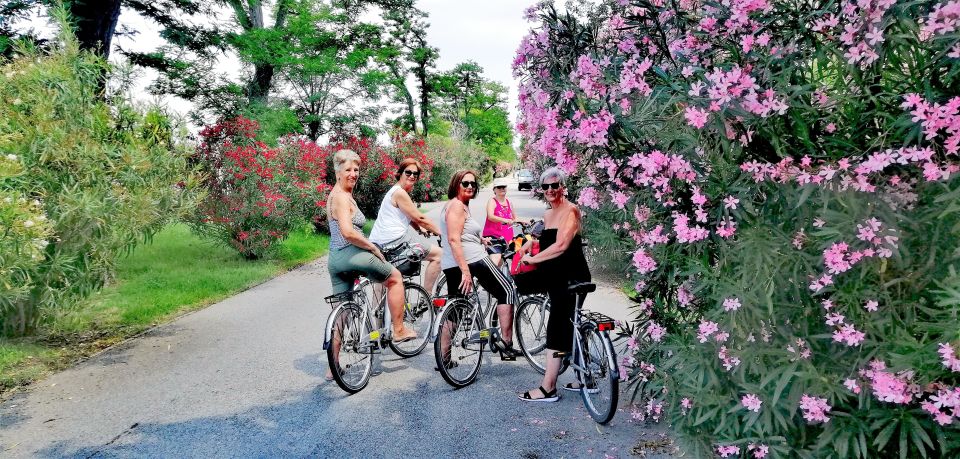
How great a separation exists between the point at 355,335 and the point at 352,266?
0.64 m

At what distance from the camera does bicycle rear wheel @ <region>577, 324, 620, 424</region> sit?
4.28 m

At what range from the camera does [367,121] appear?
3080 cm

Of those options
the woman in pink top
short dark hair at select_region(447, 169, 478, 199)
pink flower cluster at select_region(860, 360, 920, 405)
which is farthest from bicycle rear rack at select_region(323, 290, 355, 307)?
pink flower cluster at select_region(860, 360, 920, 405)

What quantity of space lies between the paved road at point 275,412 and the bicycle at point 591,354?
14 centimetres

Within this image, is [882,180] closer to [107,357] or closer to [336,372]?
[336,372]

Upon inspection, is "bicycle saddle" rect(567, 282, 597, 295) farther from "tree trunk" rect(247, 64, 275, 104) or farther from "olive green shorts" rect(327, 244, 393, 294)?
"tree trunk" rect(247, 64, 275, 104)

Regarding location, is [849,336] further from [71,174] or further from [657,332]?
[71,174]

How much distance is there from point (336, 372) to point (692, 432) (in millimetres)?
2986

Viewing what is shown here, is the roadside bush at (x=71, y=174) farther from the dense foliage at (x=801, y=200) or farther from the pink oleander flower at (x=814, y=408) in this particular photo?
the pink oleander flower at (x=814, y=408)

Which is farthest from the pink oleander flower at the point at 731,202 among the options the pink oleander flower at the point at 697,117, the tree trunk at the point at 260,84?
the tree trunk at the point at 260,84

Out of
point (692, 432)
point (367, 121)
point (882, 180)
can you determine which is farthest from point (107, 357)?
point (367, 121)

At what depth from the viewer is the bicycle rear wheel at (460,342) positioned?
532 centimetres

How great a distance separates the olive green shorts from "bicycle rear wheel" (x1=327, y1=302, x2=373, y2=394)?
292 mm

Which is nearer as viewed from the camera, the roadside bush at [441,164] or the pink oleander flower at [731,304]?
the pink oleander flower at [731,304]
